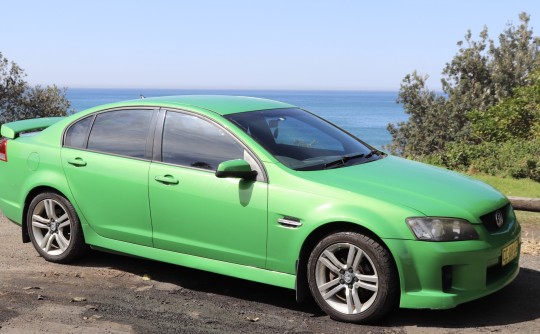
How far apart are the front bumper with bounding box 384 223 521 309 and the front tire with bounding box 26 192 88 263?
10.1 feet

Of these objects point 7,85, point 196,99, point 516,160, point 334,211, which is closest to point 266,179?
point 334,211

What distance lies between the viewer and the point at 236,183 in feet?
18.1

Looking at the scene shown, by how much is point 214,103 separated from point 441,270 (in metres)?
2.50

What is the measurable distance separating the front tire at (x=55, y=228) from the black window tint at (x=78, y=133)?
50cm

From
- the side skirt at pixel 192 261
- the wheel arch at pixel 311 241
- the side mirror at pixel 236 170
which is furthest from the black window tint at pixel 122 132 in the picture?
the wheel arch at pixel 311 241

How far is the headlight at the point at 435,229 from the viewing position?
4.90 meters

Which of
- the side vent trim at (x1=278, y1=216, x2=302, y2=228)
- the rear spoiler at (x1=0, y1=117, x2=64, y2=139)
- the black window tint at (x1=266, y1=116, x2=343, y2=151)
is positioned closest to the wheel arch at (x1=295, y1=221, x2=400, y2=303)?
the side vent trim at (x1=278, y1=216, x2=302, y2=228)

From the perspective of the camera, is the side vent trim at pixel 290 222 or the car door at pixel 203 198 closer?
the side vent trim at pixel 290 222

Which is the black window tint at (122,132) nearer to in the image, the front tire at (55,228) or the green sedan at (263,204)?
the green sedan at (263,204)

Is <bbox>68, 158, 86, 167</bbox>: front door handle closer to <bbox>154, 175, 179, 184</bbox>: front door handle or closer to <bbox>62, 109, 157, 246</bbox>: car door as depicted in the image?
<bbox>62, 109, 157, 246</bbox>: car door

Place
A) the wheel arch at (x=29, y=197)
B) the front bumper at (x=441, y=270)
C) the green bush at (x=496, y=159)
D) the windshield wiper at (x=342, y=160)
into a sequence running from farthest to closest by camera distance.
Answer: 1. the green bush at (x=496, y=159)
2. the wheel arch at (x=29, y=197)
3. the windshield wiper at (x=342, y=160)
4. the front bumper at (x=441, y=270)

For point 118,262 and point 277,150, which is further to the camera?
point 118,262

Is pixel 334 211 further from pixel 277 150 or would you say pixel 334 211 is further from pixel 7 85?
pixel 7 85

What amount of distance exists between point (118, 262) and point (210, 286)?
1222 millimetres
